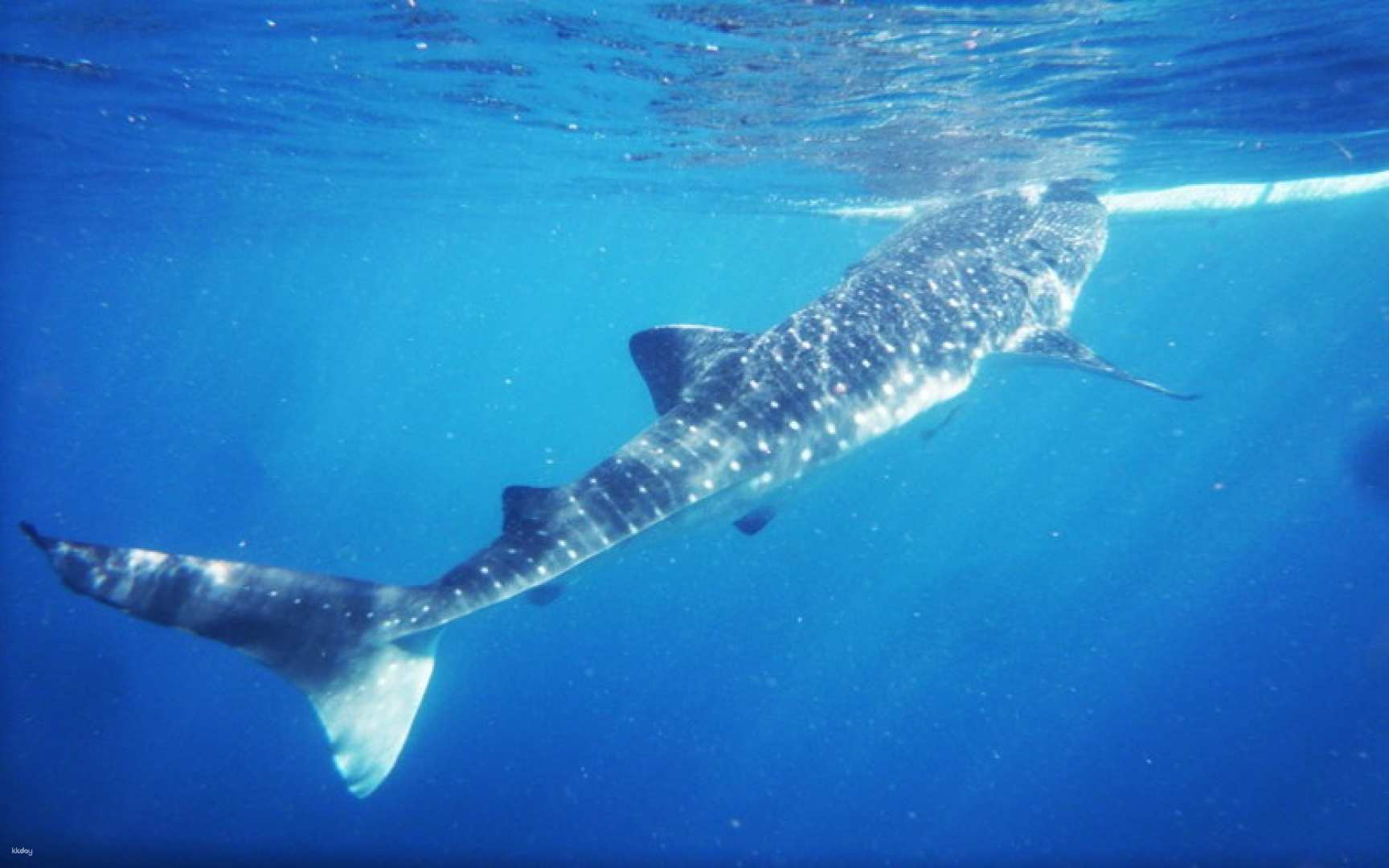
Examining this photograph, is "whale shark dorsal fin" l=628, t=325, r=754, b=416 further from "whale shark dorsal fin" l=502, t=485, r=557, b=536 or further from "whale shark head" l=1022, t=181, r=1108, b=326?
"whale shark head" l=1022, t=181, r=1108, b=326

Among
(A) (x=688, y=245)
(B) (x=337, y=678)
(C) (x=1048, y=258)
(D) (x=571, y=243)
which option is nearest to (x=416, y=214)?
(D) (x=571, y=243)

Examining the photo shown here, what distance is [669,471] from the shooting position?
5.72 m

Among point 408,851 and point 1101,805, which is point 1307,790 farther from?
point 408,851

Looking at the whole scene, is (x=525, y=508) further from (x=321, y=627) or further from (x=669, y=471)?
(x=321, y=627)

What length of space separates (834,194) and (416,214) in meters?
17.6

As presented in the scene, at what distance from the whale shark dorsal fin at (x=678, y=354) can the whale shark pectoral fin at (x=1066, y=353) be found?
122 inches

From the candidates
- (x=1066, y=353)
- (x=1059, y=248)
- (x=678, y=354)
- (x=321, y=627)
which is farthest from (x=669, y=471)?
(x=1059, y=248)

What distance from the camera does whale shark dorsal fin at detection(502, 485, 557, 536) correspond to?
17.6ft

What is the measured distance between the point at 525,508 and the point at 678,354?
240 centimetres

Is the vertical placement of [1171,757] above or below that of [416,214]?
below

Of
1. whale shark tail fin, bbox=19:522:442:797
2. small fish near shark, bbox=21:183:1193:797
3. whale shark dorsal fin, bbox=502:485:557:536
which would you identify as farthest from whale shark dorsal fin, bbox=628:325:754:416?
whale shark tail fin, bbox=19:522:442:797

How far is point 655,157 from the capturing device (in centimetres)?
1936

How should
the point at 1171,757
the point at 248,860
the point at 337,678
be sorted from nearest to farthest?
the point at 337,678 → the point at 248,860 → the point at 1171,757

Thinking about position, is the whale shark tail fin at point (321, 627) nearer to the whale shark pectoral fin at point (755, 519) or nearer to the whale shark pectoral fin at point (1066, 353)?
the whale shark pectoral fin at point (755, 519)
